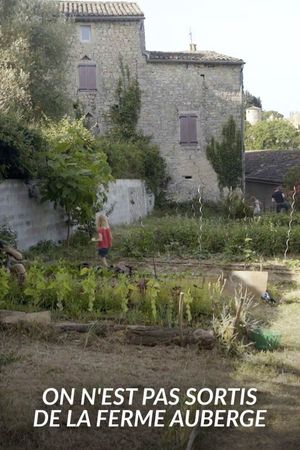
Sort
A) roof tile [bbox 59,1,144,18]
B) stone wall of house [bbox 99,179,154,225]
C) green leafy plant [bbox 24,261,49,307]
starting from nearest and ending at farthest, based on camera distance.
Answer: green leafy plant [bbox 24,261,49,307]
stone wall of house [bbox 99,179,154,225]
roof tile [bbox 59,1,144,18]

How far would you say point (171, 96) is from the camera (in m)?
28.8

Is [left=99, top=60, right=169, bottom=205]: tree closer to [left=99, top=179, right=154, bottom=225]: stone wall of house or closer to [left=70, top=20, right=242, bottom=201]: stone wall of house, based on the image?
[left=70, top=20, right=242, bottom=201]: stone wall of house

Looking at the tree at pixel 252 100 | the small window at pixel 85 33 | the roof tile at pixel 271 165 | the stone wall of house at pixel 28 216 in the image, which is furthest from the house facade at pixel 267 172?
the tree at pixel 252 100

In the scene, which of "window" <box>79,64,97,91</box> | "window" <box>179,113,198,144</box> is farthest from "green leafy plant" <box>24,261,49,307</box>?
"window" <box>179,113,198,144</box>

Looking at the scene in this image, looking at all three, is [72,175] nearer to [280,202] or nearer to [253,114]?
[280,202]

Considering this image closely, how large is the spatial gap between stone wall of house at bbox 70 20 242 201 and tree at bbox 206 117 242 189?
0.41 meters

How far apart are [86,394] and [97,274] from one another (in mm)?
4166

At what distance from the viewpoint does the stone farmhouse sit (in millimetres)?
27984

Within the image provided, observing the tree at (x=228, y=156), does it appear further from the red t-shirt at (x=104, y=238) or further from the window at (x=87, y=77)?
the red t-shirt at (x=104, y=238)

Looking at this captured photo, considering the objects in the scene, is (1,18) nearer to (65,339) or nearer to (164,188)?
(164,188)

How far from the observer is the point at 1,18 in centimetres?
2056

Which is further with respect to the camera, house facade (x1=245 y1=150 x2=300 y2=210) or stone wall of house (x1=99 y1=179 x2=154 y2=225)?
house facade (x1=245 y1=150 x2=300 y2=210)

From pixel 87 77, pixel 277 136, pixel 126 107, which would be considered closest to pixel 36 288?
pixel 126 107

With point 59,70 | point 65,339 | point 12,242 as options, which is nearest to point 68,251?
point 12,242
